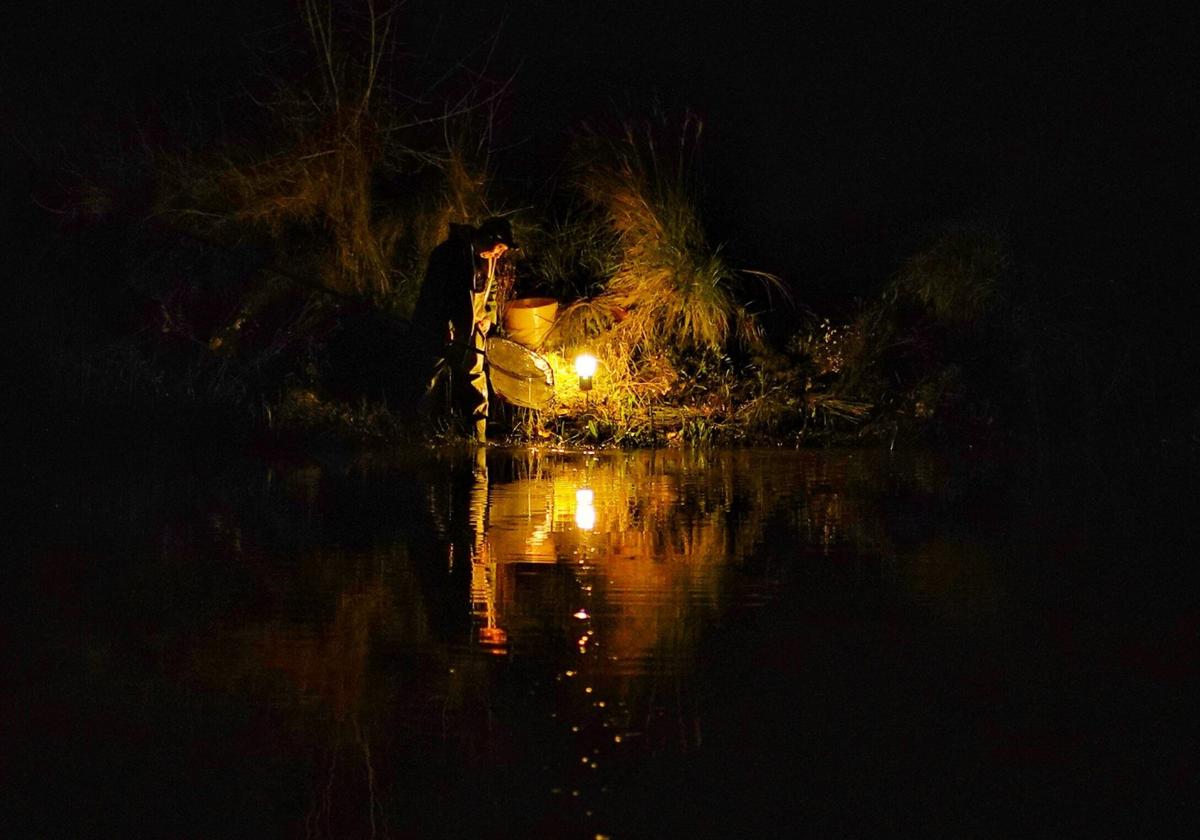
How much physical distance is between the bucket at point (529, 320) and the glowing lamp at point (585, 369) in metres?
0.66

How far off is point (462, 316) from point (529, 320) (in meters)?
0.88

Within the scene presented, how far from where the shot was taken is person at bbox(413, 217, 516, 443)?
1576 cm

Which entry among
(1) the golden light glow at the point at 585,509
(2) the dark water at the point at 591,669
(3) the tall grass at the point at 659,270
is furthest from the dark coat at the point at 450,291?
(2) the dark water at the point at 591,669

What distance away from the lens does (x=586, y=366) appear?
1592cm

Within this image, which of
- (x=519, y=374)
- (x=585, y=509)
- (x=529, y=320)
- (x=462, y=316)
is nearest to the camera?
(x=585, y=509)

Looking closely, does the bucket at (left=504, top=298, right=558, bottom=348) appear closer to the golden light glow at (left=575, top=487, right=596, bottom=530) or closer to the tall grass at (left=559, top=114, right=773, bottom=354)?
the tall grass at (left=559, top=114, right=773, bottom=354)

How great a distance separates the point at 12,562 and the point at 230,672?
116 inches

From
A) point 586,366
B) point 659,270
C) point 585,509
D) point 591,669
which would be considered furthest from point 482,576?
point 659,270

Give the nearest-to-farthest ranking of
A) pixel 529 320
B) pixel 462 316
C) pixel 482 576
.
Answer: pixel 482 576 → pixel 462 316 → pixel 529 320

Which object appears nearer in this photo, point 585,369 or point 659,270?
point 585,369

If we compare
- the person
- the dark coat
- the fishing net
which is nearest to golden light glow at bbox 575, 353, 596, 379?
the fishing net

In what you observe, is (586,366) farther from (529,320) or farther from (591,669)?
(591,669)

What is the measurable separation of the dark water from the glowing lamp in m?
4.59

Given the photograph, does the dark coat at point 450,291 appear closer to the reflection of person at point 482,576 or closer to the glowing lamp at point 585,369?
the glowing lamp at point 585,369
